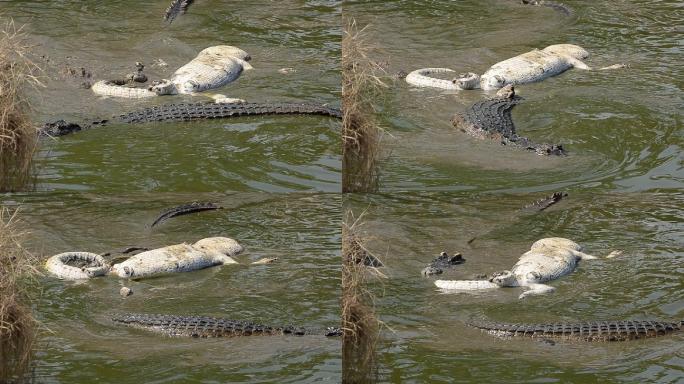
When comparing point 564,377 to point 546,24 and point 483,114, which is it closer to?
point 483,114

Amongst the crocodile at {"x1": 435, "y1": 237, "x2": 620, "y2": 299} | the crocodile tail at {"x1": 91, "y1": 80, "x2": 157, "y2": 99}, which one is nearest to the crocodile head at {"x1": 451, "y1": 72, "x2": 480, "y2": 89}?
the crocodile at {"x1": 435, "y1": 237, "x2": 620, "y2": 299}

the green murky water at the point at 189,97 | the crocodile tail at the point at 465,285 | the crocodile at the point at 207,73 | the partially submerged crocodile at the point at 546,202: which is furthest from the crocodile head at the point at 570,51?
the crocodile tail at the point at 465,285

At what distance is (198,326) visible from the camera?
8.91 m

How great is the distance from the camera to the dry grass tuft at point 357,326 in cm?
805

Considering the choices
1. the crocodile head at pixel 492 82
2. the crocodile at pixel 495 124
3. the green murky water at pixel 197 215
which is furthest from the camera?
the crocodile head at pixel 492 82

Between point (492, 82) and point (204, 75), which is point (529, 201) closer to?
point (492, 82)

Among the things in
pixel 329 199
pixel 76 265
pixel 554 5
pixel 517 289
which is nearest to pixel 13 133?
pixel 76 265

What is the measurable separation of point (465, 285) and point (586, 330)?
48.7 inches

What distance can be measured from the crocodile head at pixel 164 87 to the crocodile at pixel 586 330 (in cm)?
410

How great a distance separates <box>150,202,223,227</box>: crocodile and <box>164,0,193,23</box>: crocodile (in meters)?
3.71

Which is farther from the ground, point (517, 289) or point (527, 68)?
point (527, 68)

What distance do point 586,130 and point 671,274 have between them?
197 centimetres

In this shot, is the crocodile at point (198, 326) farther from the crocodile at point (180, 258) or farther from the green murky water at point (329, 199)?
the crocodile at point (180, 258)

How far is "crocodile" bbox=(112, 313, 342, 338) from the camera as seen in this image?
8.70 m
